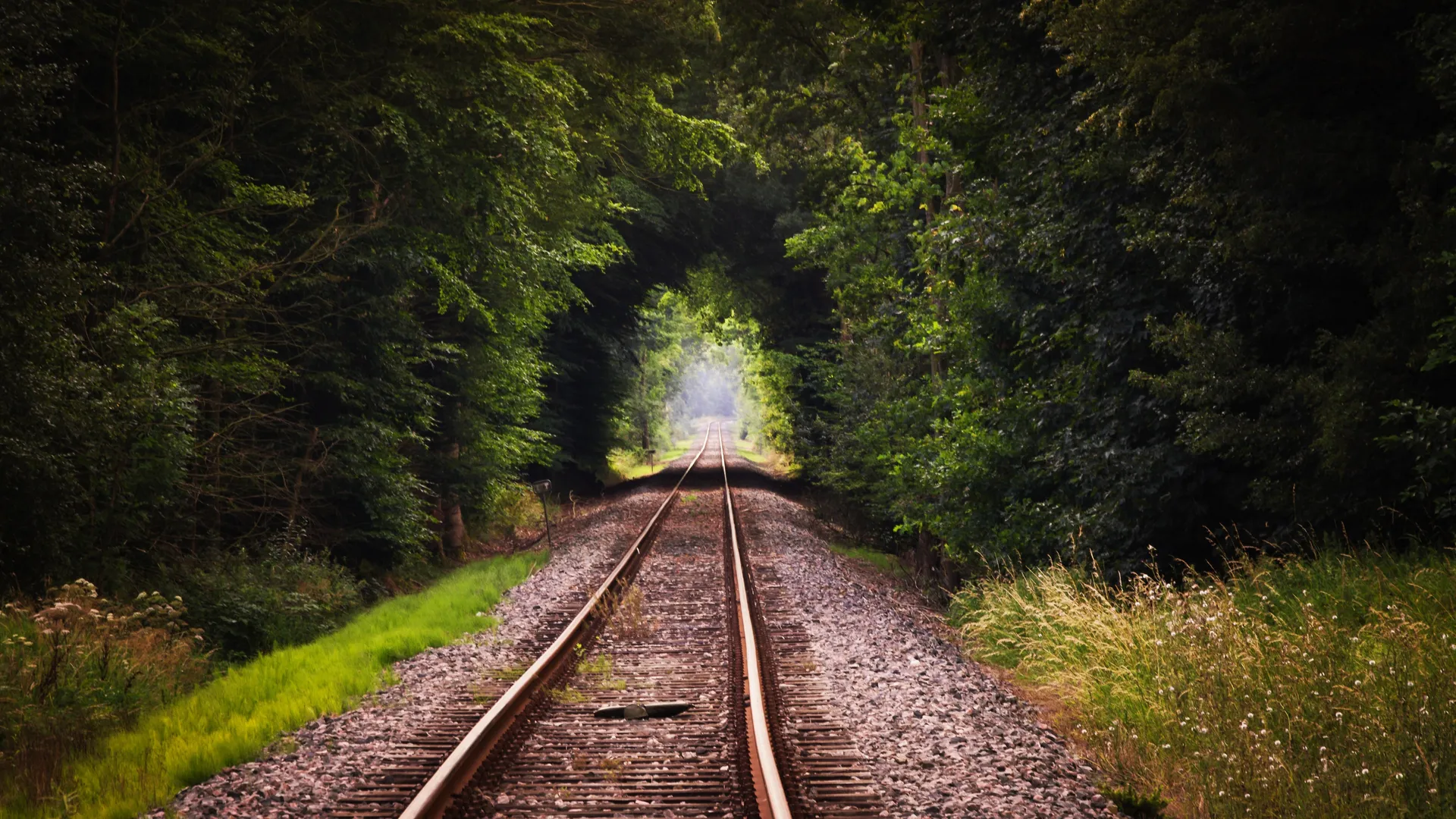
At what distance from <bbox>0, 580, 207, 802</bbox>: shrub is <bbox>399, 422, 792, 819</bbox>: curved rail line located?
7.68 feet

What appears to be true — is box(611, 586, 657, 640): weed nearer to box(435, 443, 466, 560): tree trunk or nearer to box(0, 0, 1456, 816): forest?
box(0, 0, 1456, 816): forest

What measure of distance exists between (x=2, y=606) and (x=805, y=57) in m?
15.5

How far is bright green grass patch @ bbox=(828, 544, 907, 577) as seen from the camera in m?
17.3

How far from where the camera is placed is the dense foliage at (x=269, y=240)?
7594 mm

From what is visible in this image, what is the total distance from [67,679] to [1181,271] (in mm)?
9610

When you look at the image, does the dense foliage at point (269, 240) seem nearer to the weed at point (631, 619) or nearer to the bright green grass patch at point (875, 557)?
the weed at point (631, 619)

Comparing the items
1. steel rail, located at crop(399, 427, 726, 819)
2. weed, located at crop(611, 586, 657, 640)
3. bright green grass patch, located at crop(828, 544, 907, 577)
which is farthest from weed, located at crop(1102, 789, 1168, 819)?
bright green grass patch, located at crop(828, 544, 907, 577)

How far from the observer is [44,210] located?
23.7 ft

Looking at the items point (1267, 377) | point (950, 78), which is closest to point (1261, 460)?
point (1267, 377)

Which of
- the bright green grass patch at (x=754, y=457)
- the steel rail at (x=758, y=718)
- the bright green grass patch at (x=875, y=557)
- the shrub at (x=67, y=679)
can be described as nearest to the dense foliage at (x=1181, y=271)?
the steel rail at (x=758, y=718)

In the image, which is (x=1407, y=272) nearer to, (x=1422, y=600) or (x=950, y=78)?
(x=1422, y=600)

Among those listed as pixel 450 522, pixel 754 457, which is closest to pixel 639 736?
pixel 450 522

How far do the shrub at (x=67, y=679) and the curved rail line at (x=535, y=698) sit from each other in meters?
2.34

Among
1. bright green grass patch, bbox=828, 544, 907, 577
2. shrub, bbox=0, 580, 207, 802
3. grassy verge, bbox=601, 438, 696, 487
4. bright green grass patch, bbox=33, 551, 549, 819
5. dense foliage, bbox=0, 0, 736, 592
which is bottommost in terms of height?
bright green grass patch, bbox=828, 544, 907, 577
